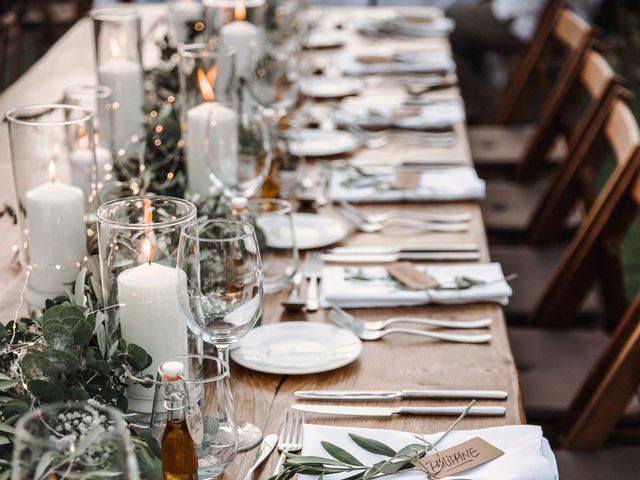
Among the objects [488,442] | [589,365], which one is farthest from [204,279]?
[589,365]

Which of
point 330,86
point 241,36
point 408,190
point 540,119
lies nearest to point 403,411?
point 408,190

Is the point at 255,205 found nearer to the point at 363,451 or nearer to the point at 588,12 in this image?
the point at 363,451

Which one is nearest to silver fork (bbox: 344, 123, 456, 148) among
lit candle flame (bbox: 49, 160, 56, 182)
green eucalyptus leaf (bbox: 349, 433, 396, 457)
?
lit candle flame (bbox: 49, 160, 56, 182)

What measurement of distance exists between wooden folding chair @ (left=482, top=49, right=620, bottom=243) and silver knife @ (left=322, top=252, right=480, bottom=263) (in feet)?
2.32

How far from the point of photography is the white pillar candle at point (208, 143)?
1.62 meters

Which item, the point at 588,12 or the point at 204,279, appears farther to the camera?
the point at 588,12

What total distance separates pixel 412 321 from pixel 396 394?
24cm

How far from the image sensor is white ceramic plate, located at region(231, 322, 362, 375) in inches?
50.4

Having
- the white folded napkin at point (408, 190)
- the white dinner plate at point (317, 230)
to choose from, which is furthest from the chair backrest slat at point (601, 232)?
the white dinner plate at point (317, 230)

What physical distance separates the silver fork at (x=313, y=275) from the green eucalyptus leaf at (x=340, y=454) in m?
0.45

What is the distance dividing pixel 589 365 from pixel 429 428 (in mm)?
932

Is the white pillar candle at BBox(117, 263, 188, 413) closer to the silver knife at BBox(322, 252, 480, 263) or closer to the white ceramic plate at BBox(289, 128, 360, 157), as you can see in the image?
the silver knife at BBox(322, 252, 480, 263)

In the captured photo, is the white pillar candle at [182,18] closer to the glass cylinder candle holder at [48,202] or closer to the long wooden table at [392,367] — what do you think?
the long wooden table at [392,367]

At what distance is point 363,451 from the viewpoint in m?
1.07
